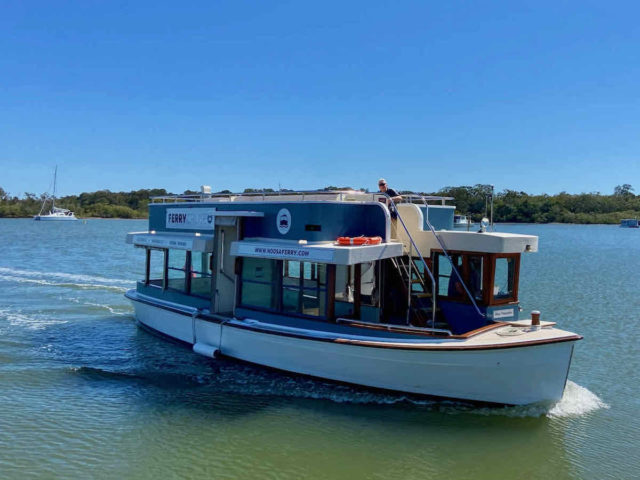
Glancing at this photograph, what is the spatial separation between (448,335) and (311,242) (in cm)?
311

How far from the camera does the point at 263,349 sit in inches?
447

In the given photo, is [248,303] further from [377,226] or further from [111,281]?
[111,281]

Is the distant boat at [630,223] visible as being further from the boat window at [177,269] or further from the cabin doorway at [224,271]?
the cabin doorway at [224,271]

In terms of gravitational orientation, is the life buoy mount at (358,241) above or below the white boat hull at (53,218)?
above

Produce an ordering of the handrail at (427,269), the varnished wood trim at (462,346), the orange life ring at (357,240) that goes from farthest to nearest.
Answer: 1. the orange life ring at (357,240)
2. the handrail at (427,269)
3. the varnished wood trim at (462,346)

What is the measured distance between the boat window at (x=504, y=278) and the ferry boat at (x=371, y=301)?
23mm

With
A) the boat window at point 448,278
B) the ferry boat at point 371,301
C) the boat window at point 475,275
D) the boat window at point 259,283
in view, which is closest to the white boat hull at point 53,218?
the ferry boat at point 371,301

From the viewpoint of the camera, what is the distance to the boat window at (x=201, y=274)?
43.8 feet

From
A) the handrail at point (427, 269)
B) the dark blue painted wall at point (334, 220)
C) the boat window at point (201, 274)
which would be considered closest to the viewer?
the handrail at point (427, 269)

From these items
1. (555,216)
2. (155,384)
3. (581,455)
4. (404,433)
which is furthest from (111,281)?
(555,216)

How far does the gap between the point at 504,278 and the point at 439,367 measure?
2.22 m

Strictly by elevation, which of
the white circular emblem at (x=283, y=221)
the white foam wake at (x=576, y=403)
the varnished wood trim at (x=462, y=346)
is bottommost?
the white foam wake at (x=576, y=403)

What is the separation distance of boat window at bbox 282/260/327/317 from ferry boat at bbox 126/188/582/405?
3 cm

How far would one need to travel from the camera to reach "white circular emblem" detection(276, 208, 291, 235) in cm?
1148
